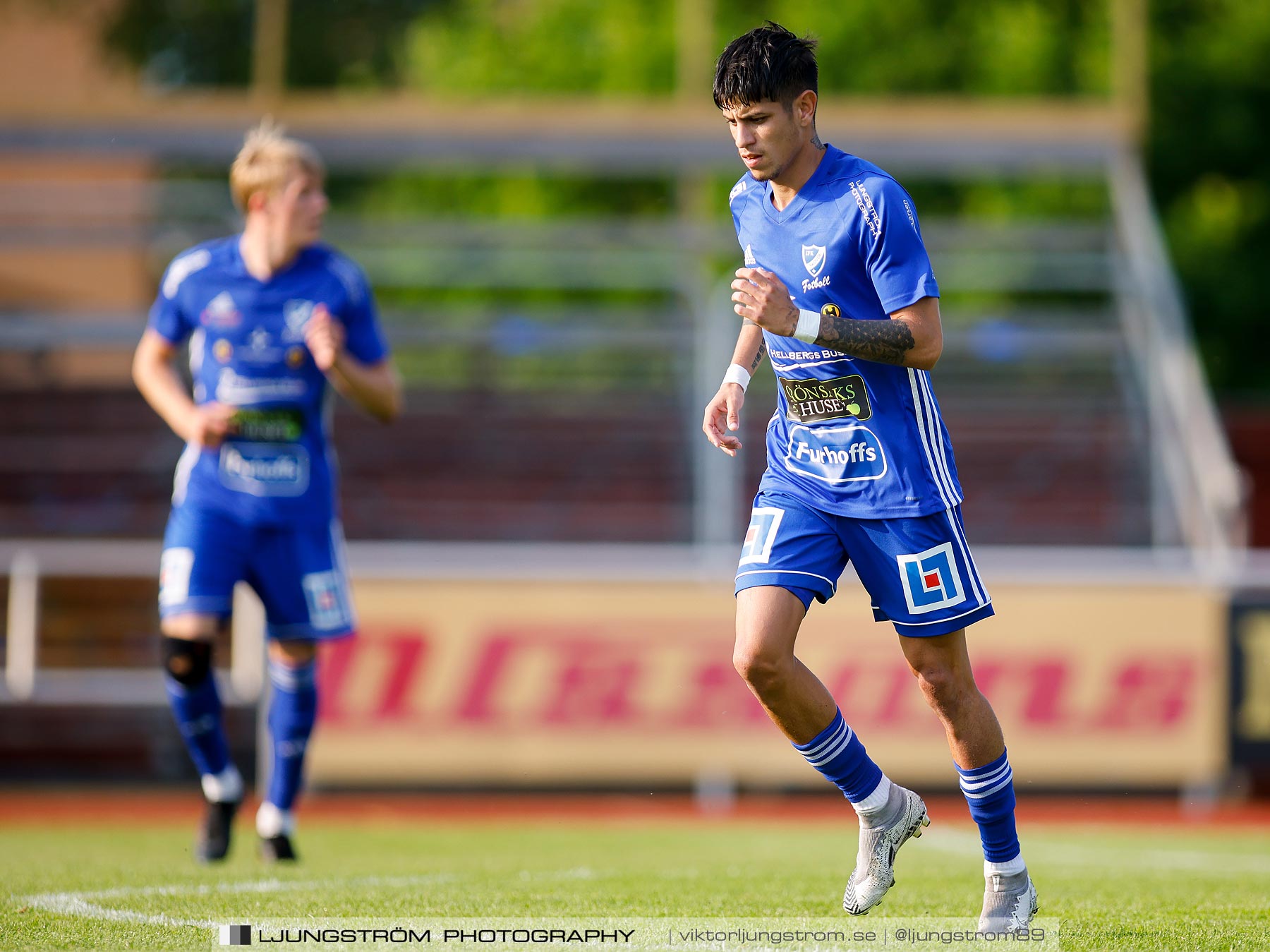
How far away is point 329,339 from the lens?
5.93m

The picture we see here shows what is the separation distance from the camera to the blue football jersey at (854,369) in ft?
14.3

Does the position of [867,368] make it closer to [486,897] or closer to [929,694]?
[929,694]

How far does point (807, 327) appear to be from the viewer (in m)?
4.18

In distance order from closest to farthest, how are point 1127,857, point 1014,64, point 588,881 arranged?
1. point 588,881
2. point 1127,857
3. point 1014,64

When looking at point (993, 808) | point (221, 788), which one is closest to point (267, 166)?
point (221, 788)

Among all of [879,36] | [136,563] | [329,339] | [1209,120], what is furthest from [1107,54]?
[329,339]

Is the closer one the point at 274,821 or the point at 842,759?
the point at 842,759

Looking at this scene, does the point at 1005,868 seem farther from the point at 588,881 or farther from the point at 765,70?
the point at 765,70

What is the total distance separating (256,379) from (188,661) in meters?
1.10

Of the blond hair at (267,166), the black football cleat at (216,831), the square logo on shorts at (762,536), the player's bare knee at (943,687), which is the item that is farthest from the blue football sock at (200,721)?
the player's bare knee at (943,687)

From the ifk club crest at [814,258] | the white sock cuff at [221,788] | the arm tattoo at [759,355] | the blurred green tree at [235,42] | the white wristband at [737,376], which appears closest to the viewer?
the ifk club crest at [814,258]

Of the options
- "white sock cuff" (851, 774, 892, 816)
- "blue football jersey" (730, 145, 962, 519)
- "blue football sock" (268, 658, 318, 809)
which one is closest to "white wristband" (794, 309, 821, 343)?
"blue football jersey" (730, 145, 962, 519)

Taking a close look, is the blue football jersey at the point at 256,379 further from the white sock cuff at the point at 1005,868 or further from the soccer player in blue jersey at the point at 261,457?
the white sock cuff at the point at 1005,868

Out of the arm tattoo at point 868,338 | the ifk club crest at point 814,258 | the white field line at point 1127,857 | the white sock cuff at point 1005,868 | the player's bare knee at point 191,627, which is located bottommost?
the white field line at point 1127,857
